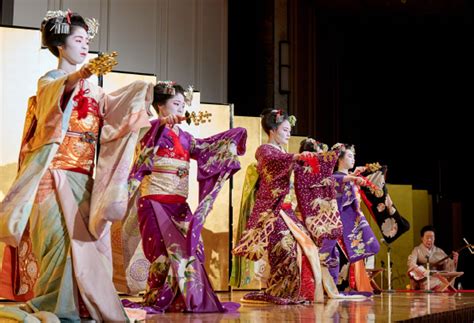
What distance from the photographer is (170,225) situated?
15.0 ft

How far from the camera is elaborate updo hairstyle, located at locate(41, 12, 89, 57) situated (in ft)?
11.6

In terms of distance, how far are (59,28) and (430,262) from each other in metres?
6.37

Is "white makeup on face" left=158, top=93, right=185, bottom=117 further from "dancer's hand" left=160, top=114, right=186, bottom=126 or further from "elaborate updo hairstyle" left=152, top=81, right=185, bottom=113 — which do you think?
"dancer's hand" left=160, top=114, right=186, bottom=126

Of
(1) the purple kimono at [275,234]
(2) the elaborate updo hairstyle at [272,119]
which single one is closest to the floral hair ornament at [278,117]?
(2) the elaborate updo hairstyle at [272,119]

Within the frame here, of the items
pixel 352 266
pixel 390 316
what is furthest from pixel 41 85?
pixel 352 266

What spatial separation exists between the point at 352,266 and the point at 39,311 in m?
4.20

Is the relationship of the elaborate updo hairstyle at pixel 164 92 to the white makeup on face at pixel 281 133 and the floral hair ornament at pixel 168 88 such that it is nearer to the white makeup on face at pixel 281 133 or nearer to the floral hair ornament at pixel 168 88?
the floral hair ornament at pixel 168 88

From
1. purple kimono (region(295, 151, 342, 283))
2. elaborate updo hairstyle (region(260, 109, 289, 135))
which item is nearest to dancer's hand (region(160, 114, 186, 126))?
elaborate updo hairstyle (region(260, 109, 289, 135))

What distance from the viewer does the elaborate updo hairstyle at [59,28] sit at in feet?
11.6

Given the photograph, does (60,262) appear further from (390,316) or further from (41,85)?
(390,316)

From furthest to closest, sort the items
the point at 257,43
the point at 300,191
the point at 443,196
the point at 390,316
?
the point at 443,196 < the point at 257,43 < the point at 300,191 < the point at 390,316

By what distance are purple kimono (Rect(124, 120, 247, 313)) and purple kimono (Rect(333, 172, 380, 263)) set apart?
7.34 feet

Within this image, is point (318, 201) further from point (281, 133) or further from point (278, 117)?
point (278, 117)

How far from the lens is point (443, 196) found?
1098 cm
